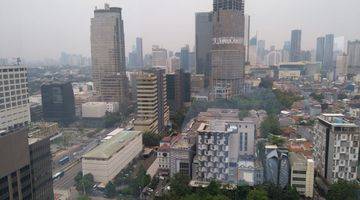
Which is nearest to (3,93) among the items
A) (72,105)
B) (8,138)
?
(72,105)

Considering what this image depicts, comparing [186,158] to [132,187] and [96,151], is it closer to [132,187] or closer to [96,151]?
[132,187]

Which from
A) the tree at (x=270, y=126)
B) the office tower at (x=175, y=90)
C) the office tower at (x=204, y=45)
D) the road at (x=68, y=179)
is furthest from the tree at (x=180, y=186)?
the office tower at (x=204, y=45)

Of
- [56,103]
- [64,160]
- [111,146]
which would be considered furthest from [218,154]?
[56,103]

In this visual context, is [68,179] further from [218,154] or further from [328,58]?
[328,58]

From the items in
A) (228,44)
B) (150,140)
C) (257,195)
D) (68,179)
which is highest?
(228,44)

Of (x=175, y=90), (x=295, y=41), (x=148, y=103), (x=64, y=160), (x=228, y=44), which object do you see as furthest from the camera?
(x=228, y=44)

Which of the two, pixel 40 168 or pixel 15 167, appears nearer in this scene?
pixel 15 167

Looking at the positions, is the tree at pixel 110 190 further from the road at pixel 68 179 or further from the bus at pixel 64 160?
the bus at pixel 64 160
